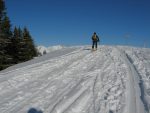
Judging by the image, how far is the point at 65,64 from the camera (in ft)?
60.5

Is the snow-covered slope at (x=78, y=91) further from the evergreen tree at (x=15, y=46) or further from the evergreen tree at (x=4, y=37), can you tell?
the evergreen tree at (x=15, y=46)

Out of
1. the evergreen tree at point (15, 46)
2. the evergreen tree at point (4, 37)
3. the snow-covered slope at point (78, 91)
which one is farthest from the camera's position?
the evergreen tree at point (15, 46)

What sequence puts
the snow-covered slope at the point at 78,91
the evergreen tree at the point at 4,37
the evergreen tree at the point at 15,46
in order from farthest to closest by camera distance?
the evergreen tree at the point at 15,46, the evergreen tree at the point at 4,37, the snow-covered slope at the point at 78,91

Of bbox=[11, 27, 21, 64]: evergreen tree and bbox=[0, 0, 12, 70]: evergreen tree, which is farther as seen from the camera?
bbox=[11, 27, 21, 64]: evergreen tree

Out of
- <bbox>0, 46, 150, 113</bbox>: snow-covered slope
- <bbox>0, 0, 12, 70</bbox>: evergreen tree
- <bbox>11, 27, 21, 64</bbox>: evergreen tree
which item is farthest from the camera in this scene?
<bbox>11, 27, 21, 64</bbox>: evergreen tree

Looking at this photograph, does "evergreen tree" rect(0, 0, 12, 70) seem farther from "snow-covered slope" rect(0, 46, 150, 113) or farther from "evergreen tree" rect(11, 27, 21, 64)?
"snow-covered slope" rect(0, 46, 150, 113)

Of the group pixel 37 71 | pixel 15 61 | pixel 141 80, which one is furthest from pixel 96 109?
pixel 15 61

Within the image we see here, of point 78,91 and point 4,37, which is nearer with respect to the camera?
point 78,91

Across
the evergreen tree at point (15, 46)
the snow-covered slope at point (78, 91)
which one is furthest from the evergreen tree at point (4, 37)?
the snow-covered slope at point (78, 91)

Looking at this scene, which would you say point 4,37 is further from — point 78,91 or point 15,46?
point 78,91

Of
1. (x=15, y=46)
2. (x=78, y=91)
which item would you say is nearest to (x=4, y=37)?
(x=15, y=46)

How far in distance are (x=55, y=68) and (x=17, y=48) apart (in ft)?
89.3

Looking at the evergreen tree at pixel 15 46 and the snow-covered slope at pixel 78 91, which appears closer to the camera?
the snow-covered slope at pixel 78 91

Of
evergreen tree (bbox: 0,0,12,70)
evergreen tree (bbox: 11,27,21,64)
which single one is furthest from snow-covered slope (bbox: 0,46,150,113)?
evergreen tree (bbox: 11,27,21,64)
